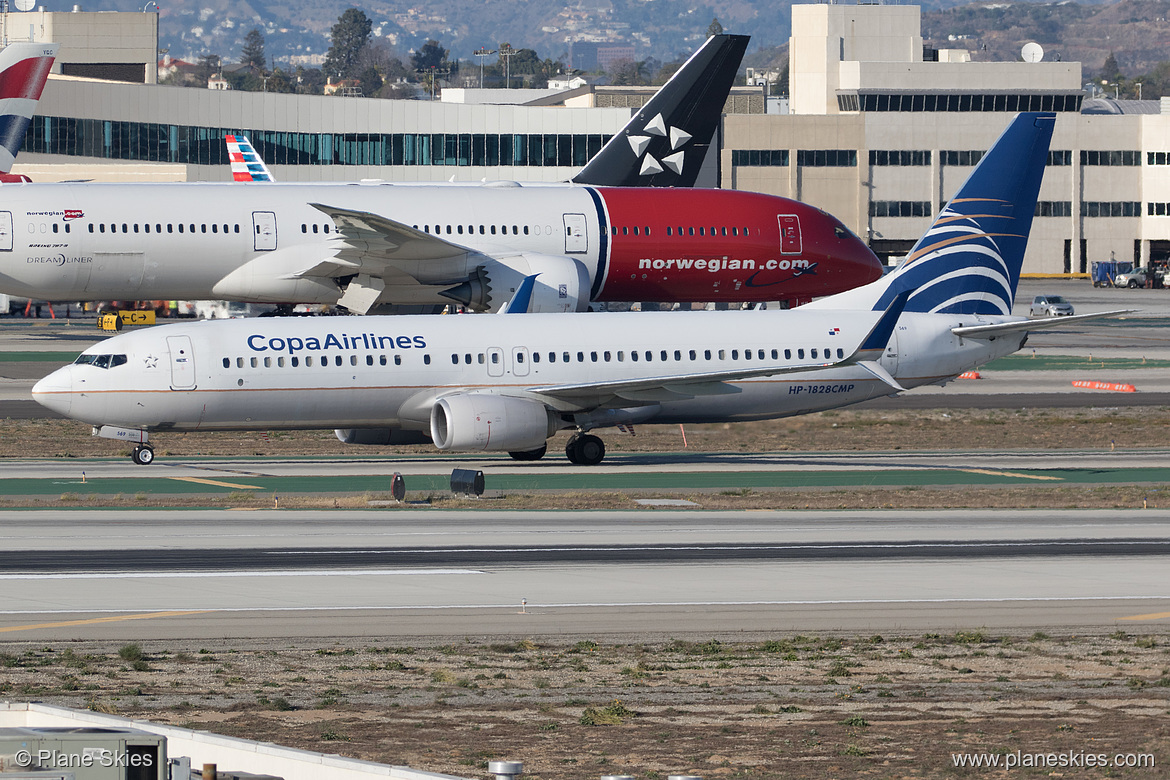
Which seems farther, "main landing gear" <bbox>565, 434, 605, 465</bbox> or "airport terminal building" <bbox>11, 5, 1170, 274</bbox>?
"airport terminal building" <bbox>11, 5, 1170, 274</bbox>

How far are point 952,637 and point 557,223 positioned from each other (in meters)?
35.1

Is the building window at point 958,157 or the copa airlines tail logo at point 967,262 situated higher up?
the building window at point 958,157

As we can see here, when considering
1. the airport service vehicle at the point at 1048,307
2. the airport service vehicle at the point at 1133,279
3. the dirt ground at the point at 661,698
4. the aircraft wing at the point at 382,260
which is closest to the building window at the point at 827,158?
the airport service vehicle at the point at 1133,279

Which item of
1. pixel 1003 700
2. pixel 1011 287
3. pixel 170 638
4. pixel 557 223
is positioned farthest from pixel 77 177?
pixel 1003 700

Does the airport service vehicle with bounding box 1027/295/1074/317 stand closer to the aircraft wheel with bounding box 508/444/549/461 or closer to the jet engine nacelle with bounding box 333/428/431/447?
the aircraft wheel with bounding box 508/444/549/461

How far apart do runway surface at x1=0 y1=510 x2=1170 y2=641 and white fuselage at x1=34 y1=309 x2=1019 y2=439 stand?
6960 mm

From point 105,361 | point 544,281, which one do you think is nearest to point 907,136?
point 544,281

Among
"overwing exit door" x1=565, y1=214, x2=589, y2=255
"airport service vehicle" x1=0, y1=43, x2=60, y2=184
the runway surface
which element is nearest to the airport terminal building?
"airport service vehicle" x1=0, y1=43, x2=60, y2=184

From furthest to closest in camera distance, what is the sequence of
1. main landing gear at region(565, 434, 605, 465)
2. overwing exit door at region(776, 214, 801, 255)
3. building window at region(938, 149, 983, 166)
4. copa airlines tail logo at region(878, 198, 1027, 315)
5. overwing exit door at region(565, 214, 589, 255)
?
building window at region(938, 149, 983, 166)
overwing exit door at region(776, 214, 801, 255)
overwing exit door at region(565, 214, 589, 255)
copa airlines tail logo at region(878, 198, 1027, 315)
main landing gear at region(565, 434, 605, 465)

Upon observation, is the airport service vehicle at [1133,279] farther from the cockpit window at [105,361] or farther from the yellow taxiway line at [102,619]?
the yellow taxiway line at [102,619]

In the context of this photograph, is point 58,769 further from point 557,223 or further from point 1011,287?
point 557,223

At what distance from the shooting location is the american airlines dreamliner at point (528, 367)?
4116 centimetres

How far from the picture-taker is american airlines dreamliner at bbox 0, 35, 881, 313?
53.2 metres

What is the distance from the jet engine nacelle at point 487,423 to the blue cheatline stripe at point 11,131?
30934 mm
